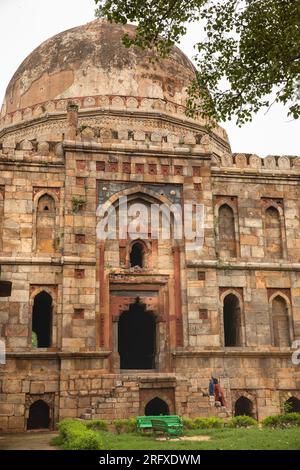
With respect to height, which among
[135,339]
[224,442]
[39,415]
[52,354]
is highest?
[135,339]

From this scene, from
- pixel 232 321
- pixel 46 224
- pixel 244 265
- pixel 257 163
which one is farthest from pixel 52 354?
pixel 257 163

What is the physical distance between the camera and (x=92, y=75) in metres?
21.5

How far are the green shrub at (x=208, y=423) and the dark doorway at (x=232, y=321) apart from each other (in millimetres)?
3112

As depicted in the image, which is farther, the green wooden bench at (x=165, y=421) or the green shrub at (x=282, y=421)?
the green shrub at (x=282, y=421)

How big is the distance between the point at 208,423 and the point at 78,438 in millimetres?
5066

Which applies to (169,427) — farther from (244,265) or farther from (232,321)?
(244,265)

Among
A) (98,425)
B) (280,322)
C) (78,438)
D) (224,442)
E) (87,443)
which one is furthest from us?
(280,322)

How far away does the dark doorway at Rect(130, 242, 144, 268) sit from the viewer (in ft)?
56.6

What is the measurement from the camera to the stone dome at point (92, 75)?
2139cm

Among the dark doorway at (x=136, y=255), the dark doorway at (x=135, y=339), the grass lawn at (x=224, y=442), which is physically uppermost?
the dark doorway at (x=136, y=255)

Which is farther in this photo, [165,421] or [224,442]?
[165,421]

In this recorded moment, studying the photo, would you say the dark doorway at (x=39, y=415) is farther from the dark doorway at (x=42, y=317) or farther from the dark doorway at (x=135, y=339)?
the dark doorway at (x=135, y=339)

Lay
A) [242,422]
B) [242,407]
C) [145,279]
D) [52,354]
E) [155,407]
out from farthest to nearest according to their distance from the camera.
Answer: [145,279] → [242,407] → [155,407] → [52,354] → [242,422]

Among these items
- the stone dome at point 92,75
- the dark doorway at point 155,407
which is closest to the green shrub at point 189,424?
the dark doorway at point 155,407
